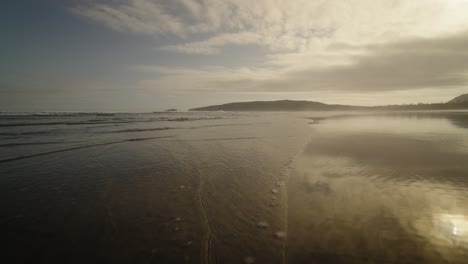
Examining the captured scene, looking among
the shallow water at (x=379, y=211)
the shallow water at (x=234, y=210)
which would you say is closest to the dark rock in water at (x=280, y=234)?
the shallow water at (x=234, y=210)

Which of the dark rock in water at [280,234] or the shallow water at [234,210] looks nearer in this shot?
the shallow water at [234,210]

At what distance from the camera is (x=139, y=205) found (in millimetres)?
4629

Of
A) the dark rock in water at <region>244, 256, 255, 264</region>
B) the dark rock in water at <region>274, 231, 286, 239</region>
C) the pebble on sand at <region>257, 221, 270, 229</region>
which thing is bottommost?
the dark rock in water at <region>244, 256, 255, 264</region>

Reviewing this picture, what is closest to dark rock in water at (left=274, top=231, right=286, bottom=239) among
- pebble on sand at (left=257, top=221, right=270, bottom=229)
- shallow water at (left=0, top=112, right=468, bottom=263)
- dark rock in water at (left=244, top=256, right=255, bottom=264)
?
shallow water at (left=0, top=112, right=468, bottom=263)

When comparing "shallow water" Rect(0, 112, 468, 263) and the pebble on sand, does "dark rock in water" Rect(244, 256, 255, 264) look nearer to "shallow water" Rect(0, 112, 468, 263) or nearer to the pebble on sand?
"shallow water" Rect(0, 112, 468, 263)

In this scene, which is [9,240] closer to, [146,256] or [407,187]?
[146,256]

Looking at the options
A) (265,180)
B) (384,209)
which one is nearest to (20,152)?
(265,180)

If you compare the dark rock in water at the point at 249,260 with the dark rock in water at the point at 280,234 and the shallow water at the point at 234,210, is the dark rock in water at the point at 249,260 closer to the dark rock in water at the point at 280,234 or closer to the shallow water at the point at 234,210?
the shallow water at the point at 234,210

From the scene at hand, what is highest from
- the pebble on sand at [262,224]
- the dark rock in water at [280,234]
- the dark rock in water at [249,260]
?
the pebble on sand at [262,224]

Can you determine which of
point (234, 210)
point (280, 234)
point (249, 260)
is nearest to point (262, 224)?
point (280, 234)

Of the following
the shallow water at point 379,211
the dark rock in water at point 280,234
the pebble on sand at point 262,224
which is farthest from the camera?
the pebble on sand at point 262,224

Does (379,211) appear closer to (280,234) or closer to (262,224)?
(280,234)

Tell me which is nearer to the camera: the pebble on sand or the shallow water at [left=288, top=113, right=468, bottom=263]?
the shallow water at [left=288, top=113, right=468, bottom=263]

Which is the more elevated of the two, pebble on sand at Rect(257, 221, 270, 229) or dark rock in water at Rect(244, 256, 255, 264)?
pebble on sand at Rect(257, 221, 270, 229)
